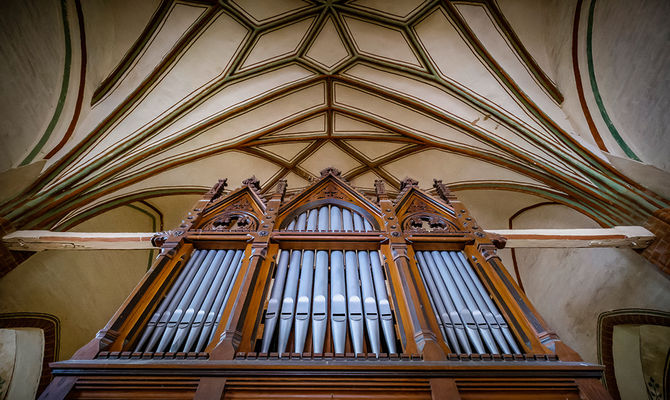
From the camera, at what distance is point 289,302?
3162 mm

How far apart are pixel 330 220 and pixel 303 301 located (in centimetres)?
189

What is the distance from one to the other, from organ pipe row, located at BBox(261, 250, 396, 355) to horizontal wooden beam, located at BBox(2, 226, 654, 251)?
211 cm

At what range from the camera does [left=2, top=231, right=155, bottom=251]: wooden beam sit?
184 inches

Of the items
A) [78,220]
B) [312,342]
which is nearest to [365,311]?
[312,342]

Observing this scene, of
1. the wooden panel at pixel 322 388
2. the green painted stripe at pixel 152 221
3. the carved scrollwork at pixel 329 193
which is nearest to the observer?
the wooden panel at pixel 322 388

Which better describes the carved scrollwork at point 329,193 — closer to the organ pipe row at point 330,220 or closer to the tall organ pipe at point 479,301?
the organ pipe row at point 330,220

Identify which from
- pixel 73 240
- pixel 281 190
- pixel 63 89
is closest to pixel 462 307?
pixel 281 190

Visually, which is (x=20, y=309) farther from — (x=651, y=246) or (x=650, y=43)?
(x=650, y=43)

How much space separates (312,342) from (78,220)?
575cm

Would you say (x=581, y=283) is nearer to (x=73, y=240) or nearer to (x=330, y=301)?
(x=330, y=301)

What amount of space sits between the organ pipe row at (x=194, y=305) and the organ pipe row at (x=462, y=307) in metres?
2.01

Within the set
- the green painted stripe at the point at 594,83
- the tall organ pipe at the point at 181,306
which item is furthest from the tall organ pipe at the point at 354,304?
the green painted stripe at the point at 594,83

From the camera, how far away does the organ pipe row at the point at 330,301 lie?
2.81 meters

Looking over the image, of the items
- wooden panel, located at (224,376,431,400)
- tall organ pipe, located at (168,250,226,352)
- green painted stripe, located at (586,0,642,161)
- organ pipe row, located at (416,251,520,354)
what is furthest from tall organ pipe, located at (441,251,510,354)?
green painted stripe, located at (586,0,642,161)
